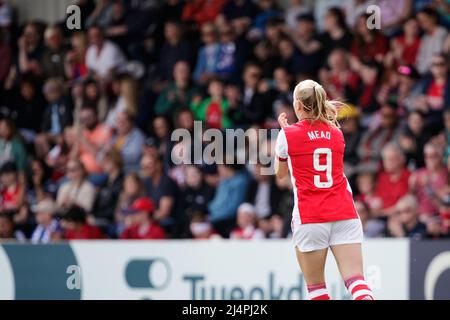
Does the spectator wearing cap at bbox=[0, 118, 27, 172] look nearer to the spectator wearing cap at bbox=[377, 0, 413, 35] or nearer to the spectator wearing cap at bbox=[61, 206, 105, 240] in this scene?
the spectator wearing cap at bbox=[61, 206, 105, 240]

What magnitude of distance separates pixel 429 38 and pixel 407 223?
3.02 m

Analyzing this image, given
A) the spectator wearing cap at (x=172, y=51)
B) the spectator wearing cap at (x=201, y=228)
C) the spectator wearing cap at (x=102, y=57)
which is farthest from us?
the spectator wearing cap at (x=102, y=57)

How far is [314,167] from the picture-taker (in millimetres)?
7840

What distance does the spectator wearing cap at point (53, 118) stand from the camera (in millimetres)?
16047

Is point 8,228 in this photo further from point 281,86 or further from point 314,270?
point 314,270

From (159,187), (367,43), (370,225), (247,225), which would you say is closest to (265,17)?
(367,43)

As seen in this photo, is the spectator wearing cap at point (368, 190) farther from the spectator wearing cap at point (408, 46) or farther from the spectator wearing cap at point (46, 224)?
the spectator wearing cap at point (46, 224)

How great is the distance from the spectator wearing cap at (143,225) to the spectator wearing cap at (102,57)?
10.7ft

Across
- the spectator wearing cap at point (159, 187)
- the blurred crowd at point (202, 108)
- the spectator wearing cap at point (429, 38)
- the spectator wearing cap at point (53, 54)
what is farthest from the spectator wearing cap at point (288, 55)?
the spectator wearing cap at point (53, 54)

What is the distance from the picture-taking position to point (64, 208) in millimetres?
14367

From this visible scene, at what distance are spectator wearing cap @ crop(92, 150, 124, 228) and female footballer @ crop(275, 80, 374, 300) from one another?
6.72m

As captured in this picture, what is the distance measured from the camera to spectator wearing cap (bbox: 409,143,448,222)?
1278cm
